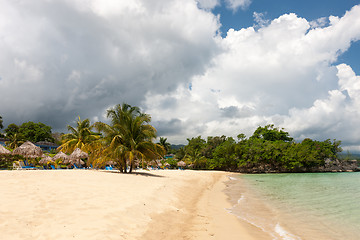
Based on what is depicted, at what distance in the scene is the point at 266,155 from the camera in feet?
151

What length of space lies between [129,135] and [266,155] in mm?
37276

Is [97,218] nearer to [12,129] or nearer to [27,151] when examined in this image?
[27,151]

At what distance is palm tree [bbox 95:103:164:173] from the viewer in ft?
56.9

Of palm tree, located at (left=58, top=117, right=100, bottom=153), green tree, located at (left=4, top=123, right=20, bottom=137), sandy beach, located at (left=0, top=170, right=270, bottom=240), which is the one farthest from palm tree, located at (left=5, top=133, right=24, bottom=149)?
sandy beach, located at (left=0, top=170, right=270, bottom=240)

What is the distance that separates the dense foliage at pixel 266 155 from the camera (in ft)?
152

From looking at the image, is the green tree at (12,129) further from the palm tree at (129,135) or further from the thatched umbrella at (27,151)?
the palm tree at (129,135)

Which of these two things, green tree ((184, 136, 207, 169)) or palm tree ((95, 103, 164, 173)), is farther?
green tree ((184, 136, 207, 169))

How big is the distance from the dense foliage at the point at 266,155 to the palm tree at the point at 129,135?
34.2 meters

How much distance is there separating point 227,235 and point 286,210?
5.20 meters

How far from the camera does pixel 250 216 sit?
8023mm

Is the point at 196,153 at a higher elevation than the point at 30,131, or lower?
lower

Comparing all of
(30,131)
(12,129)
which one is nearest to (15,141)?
(30,131)

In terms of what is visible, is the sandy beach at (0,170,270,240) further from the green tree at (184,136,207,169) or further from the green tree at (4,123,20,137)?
the green tree at (4,123,20,137)

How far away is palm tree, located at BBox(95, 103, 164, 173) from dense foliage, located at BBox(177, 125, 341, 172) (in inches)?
1346
